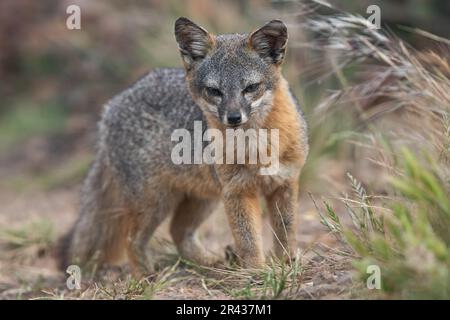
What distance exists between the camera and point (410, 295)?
3.71 metres

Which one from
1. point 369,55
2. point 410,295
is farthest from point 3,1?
point 410,295

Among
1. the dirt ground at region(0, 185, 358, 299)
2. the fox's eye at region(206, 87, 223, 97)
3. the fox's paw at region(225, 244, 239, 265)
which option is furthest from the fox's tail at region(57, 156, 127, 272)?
the fox's eye at region(206, 87, 223, 97)

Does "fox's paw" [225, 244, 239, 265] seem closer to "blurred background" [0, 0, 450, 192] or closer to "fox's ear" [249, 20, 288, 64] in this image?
"fox's ear" [249, 20, 288, 64]

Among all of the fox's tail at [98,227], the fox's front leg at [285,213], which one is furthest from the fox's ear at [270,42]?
the fox's tail at [98,227]

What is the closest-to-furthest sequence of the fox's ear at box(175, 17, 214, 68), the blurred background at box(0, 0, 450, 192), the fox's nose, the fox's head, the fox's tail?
1. the fox's nose
2. the fox's head
3. the fox's ear at box(175, 17, 214, 68)
4. the fox's tail
5. the blurred background at box(0, 0, 450, 192)

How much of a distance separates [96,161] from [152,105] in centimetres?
93

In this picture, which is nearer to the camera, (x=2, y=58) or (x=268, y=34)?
(x=268, y=34)

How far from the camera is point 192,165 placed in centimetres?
596

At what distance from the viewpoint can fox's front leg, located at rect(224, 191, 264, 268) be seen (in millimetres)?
5365

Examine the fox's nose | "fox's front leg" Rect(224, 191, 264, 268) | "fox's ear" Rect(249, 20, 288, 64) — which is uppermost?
"fox's ear" Rect(249, 20, 288, 64)

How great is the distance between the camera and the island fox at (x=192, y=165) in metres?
5.36

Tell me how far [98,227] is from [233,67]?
2349 millimetres
